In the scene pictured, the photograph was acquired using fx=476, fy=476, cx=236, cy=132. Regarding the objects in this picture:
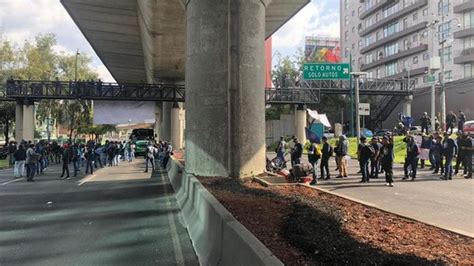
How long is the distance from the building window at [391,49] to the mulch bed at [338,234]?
73601mm

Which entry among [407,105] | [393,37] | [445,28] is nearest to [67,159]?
[407,105]

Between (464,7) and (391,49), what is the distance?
69.5 ft

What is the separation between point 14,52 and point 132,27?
1153 inches

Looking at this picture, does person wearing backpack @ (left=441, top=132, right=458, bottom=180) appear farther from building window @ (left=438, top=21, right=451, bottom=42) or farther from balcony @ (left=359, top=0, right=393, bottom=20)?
balcony @ (left=359, top=0, right=393, bottom=20)

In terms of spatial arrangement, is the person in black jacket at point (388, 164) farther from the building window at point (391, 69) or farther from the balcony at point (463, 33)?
the building window at point (391, 69)

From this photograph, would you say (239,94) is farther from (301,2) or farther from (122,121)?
(122,121)

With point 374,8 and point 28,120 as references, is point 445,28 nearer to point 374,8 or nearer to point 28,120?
point 374,8

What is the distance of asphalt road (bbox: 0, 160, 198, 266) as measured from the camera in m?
7.12

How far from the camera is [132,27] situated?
29.2 m

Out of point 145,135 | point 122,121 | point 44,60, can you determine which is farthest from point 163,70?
point 44,60

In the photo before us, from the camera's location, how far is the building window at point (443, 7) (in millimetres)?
63031

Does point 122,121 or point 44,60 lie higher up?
point 44,60

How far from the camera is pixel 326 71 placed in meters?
32.7

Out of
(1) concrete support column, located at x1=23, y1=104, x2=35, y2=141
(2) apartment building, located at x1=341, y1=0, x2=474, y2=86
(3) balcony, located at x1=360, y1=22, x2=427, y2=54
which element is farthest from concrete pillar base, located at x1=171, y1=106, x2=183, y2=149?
(3) balcony, located at x1=360, y1=22, x2=427, y2=54
